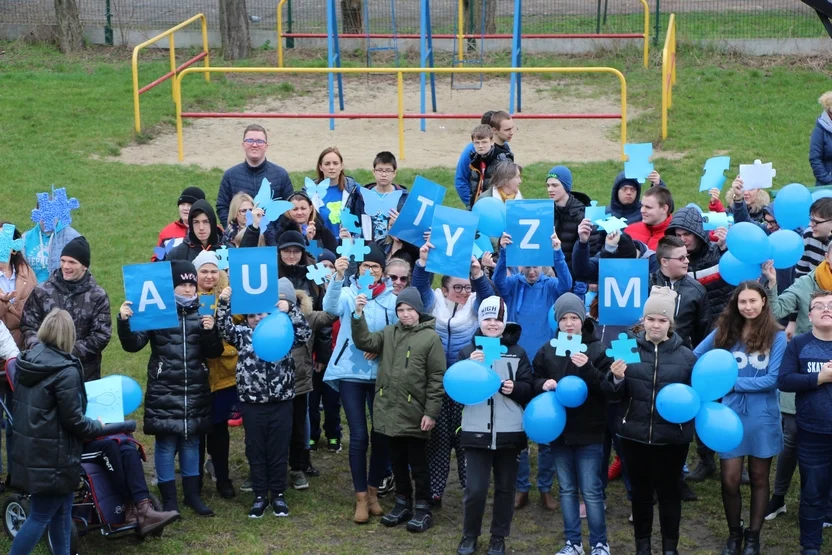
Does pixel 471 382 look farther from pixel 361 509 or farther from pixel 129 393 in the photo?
pixel 129 393

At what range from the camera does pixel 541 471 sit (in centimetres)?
759

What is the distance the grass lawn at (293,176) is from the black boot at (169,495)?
0.44ft

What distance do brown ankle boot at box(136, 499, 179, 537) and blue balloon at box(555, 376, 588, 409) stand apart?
2.42m

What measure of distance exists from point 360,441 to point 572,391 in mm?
1586

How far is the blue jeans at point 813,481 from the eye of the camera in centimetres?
657

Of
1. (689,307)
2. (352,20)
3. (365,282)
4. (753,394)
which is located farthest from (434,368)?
(352,20)

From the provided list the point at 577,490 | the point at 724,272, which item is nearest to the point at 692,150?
the point at 724,272

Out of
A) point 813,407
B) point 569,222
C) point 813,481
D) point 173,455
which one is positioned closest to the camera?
point 813,407

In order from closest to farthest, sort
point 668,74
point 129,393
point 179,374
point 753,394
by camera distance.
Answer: point 753,394 < point 129,393 < point 179,374 < point 668,74

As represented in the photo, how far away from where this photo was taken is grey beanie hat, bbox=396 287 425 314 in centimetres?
708

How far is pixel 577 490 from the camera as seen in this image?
271 inches

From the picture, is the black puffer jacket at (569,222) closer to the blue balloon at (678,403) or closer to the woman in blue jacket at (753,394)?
the woman in blue jacket at (753,394)

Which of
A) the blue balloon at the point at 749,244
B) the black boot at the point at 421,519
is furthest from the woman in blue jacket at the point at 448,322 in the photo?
the blue balloon at the point at 749,244

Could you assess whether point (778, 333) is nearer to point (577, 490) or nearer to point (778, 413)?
point (778, 413)
